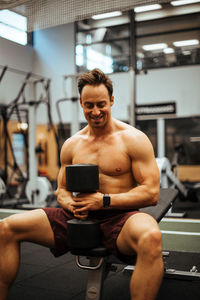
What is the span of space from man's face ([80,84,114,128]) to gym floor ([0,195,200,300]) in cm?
105

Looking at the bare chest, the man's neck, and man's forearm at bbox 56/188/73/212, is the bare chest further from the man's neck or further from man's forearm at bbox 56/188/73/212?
man's forearm at bbox 56/188/73/212

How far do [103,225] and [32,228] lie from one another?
33 centimetres

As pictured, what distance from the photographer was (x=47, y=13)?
12.2ft

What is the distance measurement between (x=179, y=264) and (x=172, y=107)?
3.81 metres

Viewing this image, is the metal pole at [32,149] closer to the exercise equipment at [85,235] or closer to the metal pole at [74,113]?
the metal pole at [74,113]

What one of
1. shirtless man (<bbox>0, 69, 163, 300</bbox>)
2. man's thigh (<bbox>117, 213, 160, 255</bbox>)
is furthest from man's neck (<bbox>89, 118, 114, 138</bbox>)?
man's thigh (<bbox>117, 213, 160, 255</bbox>)

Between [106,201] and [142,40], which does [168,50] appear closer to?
[142,40]

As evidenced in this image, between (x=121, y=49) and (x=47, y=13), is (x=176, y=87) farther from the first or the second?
(x=47, y=13)

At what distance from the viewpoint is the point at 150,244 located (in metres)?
1.38

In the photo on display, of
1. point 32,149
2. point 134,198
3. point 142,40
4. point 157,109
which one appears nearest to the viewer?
point 134,198

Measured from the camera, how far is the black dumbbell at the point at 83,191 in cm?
152

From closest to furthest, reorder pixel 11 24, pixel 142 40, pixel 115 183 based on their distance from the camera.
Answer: pixel 115 183
pixel 11 24
pixel 142 40

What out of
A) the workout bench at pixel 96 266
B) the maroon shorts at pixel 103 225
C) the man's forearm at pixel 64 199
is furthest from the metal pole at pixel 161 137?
the maroon shorts at pixel 103 225

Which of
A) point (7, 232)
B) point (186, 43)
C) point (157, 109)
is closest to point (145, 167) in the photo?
point (7, 232)
